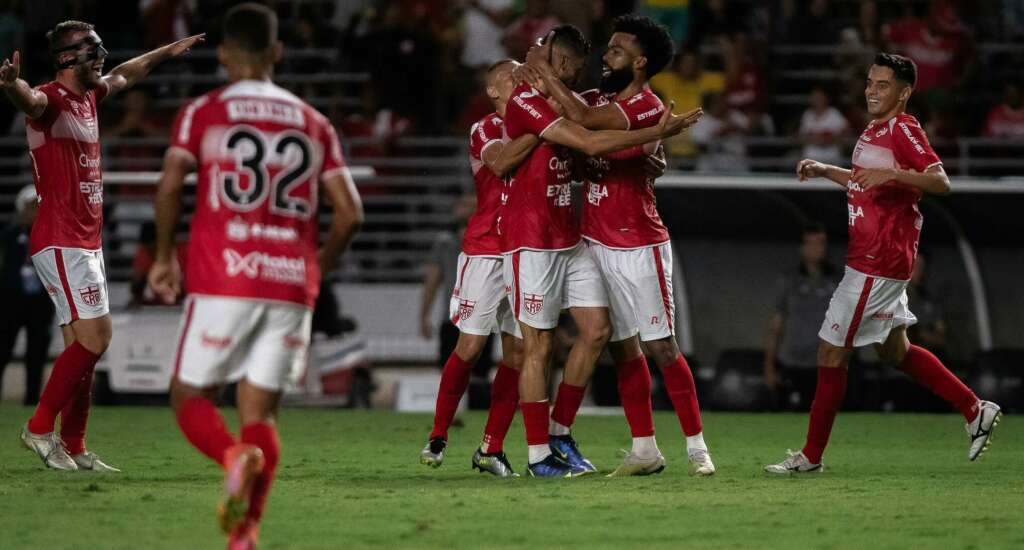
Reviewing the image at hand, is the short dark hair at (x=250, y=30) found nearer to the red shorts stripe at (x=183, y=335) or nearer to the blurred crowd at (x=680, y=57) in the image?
the red shorts stripe at (x=183, y=335)

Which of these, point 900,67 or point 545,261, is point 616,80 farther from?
point 900,67

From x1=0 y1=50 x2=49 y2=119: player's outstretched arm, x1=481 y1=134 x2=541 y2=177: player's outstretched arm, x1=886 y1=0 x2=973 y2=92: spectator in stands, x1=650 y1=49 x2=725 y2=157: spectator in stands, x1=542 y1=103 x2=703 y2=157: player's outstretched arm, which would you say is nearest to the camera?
x1=542 y1=103 x2=703 y2=157: player's outstretched arm

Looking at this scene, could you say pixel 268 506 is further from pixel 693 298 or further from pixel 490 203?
pixel 693 298

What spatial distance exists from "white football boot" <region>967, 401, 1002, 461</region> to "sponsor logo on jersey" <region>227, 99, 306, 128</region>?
5.19 m

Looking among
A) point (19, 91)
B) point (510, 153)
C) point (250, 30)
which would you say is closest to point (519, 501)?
point (510, 153)

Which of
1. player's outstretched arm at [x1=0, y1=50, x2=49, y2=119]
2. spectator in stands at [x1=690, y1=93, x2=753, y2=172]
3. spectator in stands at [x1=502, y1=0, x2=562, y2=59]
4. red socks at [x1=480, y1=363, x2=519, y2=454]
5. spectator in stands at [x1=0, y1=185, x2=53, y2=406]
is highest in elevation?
spectator in stands at [x1=502, y1=0, x2=562, y2=59]

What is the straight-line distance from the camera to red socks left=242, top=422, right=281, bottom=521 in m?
6.10

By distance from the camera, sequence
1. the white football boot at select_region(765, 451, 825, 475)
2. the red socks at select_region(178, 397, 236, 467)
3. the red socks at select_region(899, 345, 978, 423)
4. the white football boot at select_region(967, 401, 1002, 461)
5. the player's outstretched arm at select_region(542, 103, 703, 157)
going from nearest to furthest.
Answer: the red socks at select_region(178, 397, 236, 467)
the player's outstretched arm at select_region(542, 103, 703, 157)
the white football boot at select_region(765, 451, 825, 475)
the white football boot at select_region(967, 401, 1002, 461)
the red socks at select_region(899, 345, 978, 423)

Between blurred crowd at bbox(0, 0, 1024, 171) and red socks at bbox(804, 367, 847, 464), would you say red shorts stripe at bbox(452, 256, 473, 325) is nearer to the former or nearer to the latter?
red socks at bbox(804, 367, 847, 464)

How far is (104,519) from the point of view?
716 centimetres

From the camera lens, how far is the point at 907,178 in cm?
913

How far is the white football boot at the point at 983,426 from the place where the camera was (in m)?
9.83

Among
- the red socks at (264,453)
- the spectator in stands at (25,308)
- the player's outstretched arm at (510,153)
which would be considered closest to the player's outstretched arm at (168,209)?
the red socks at (264,453)

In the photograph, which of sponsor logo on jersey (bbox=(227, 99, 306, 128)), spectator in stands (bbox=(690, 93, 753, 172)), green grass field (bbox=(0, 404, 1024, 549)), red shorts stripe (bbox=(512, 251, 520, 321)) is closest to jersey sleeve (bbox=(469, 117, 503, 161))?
red shorts stripe (bbox=(512, 251, 520, 321))
